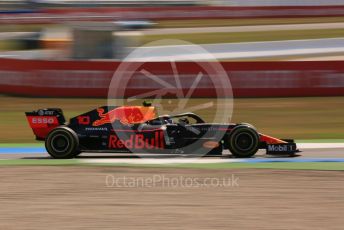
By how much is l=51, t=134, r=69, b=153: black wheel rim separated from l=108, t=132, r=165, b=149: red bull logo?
2.64 ft

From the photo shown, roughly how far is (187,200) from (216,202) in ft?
1.26

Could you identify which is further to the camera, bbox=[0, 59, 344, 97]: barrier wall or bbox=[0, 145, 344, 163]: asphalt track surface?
bbox=[0, 59, 344, 97]: barrier wall

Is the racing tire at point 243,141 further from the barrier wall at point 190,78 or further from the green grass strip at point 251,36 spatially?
the green grass strip at point 251,36

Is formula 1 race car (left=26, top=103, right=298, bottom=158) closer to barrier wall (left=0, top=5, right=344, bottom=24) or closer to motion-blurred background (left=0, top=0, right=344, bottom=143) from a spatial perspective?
motion-blurred background (left=0, top=0, right=344, bottom=143)

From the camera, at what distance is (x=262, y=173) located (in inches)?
423

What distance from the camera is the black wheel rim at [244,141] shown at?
462 inches

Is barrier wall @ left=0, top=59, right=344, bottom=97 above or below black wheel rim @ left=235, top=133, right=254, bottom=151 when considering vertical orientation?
above

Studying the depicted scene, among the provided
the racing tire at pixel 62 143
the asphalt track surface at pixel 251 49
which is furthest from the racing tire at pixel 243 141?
the asphalt track surface at pixel 251 49

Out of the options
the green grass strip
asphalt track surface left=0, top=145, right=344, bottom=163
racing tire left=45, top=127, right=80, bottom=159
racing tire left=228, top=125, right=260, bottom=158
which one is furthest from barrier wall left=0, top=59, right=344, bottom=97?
the green grass strip

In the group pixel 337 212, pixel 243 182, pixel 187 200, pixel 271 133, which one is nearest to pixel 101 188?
pixel 187 200

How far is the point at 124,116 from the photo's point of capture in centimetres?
1199

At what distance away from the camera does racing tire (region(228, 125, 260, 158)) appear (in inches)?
460

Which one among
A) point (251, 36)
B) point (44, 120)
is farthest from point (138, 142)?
point (251, 36)

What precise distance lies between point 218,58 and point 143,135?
18990 mm
